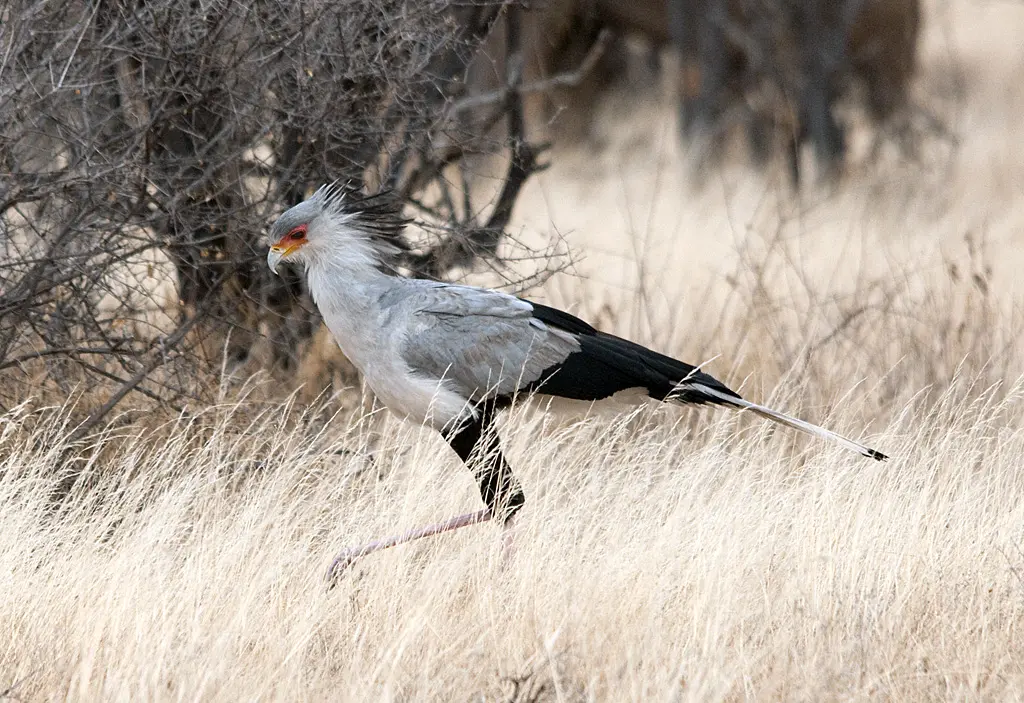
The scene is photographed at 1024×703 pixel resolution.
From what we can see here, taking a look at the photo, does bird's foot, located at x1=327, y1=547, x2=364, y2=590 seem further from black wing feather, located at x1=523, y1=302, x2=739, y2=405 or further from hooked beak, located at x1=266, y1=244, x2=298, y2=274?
hooked beak, located at x1=266, y1=244, x2=298, y2=274

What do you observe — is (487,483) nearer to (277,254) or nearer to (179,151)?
(277,254)

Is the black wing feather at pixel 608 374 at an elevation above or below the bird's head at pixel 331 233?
below

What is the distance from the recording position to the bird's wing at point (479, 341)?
4.61 m

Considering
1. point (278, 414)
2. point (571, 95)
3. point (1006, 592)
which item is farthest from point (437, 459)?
point (571, 95)

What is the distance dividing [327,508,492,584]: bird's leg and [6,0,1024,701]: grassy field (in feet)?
0.17

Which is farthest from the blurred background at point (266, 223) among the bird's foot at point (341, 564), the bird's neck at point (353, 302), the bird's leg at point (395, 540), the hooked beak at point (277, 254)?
the bird's foot at point (341, 564)

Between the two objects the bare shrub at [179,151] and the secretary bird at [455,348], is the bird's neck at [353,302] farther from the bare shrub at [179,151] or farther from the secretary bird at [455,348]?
the bare shrub at [179,151]

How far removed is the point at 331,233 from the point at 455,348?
60 cm

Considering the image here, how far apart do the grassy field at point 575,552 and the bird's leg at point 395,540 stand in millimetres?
51

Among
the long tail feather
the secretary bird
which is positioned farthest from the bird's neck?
the long tail feather

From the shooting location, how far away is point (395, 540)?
4363 mm

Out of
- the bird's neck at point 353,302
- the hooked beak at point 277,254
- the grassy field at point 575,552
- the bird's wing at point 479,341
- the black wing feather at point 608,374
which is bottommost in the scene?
the grassy field at point 575,552

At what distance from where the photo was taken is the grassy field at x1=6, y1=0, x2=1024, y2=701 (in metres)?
3.54

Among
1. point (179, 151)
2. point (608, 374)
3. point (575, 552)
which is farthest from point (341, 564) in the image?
point (179, 151)
